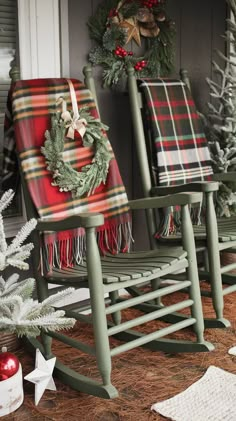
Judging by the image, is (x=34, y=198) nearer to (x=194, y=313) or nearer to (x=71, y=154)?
(x=71, y=154)

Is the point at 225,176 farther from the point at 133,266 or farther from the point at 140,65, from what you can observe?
the point at 133,266

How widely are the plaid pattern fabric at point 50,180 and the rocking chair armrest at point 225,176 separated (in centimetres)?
63

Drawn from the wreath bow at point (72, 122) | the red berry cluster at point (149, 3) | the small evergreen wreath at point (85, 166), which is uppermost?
the red berry cluster at point (149, 3)

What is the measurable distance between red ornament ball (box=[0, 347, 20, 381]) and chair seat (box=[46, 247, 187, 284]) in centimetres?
33

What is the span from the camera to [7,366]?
5.72 ft

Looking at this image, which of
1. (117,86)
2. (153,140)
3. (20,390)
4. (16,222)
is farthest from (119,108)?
(20,390)

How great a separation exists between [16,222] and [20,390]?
0.78 meters

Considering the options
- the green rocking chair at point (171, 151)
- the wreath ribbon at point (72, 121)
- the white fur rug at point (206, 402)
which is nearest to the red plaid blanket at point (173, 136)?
the green rocking chair at point (171, 151)

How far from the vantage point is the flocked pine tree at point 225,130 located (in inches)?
111

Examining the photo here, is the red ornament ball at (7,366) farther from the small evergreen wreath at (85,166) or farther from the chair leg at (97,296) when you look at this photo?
the small evergreen wreath at (85,166)

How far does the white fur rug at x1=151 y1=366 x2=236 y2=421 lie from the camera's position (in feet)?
5.49

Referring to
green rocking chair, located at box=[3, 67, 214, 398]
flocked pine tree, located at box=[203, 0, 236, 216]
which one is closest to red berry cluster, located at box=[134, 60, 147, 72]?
flocked pine tree, located at box=[203, 0, 236, 216]

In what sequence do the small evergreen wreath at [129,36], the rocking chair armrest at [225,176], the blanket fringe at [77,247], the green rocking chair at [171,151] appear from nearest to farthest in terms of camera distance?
the blanket fringe at [77,247] < the green rocking chair at [171,151] < the small evergreen wreath at [129,36] < the rocking chair armrest at [225,176]

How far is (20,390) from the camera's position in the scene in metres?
1.77
